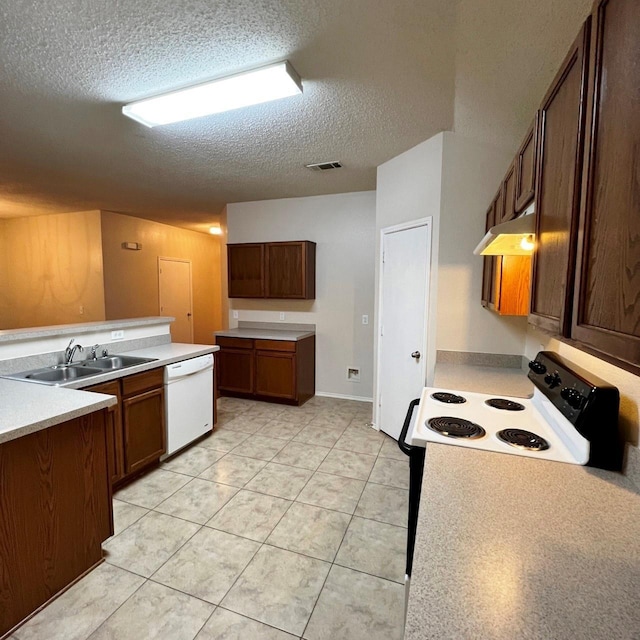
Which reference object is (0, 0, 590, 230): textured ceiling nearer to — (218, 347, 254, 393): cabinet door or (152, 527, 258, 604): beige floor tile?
(218, 347, 254, 393): cabinet door

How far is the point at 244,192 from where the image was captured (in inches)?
170

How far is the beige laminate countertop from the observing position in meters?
0.58

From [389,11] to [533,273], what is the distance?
128cm

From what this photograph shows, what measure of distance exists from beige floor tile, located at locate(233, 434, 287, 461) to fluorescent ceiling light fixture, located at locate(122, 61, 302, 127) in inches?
103

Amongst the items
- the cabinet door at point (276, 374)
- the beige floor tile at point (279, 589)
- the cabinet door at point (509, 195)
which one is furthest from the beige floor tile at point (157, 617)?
the cabinet door at point (276, 374)

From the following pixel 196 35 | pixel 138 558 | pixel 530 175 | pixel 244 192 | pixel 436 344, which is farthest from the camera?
pixel 244 192

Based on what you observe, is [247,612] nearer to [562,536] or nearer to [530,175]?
[562,536]

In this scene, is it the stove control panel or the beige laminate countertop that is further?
the stove control panel

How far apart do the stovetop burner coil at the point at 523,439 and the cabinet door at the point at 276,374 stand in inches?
116

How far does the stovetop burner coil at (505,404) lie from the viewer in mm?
1646

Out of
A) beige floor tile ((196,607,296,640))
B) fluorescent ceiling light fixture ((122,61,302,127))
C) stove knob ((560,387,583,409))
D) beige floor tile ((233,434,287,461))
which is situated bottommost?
beige floor tile ((196,607,296,640))

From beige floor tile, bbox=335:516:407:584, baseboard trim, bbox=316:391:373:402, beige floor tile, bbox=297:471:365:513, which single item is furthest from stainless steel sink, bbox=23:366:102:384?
baseboard trim, bbox=316:391:373:402

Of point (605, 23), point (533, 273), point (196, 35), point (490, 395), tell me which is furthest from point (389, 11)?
point (490, 395)

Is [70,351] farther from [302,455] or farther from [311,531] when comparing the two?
[311,531]
